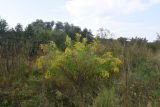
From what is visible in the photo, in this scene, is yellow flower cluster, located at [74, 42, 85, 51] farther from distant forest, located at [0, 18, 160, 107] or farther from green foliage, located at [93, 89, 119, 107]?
green foliage, located at [93, 89, 119, 107]

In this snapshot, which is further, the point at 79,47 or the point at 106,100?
the point at 79,47

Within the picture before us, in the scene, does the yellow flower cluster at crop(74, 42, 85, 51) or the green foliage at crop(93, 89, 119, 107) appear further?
the yellow flower cluster at crop(74, 42, 85, 51)

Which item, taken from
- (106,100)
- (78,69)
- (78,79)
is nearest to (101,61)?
(78,69)

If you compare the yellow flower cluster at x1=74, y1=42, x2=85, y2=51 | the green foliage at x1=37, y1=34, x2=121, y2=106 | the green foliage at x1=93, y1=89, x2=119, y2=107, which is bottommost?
the green foliage at x1=93, y1=89, x2=119, y2=107

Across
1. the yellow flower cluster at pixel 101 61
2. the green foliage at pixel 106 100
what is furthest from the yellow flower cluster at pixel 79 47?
the green foliage at pixel 106 100

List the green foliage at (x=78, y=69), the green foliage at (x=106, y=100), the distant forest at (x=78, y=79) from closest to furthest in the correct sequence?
the green foliage at (x=106, y=100) < the distant forest at (x=78, y=79) < the green foliage at (x=78, y=69)

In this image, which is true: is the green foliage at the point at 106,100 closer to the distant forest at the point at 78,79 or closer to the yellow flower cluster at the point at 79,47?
the distant forest at the point at 78,79

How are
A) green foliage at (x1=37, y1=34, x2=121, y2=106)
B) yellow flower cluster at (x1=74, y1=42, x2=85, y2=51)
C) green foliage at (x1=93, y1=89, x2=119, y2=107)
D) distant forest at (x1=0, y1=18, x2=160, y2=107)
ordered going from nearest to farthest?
green foliage at (x1=93, y1=89, x2=119, y2=107) < distant forest at (x1=0, y1=18, x2=160, y2=107) < green foliage at (x1=37, y1=34, x2=121, y2=106) < yellow flower cluster at (x1=74, y1=42, x2=85, y2=51)

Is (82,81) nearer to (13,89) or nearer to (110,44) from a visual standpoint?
(13,89)

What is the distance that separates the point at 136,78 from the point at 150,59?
2.53 metres

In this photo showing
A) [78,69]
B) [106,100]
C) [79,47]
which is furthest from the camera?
[79,47]

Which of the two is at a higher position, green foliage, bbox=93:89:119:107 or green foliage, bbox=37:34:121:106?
green foliage, bbox=37:34:121:106

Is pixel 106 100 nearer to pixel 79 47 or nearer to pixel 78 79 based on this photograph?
pixel 78 79

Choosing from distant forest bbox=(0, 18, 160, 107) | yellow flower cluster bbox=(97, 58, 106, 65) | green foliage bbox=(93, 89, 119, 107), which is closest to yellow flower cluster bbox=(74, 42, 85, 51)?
distant forest bbox=(0, 18, 160, 107)
